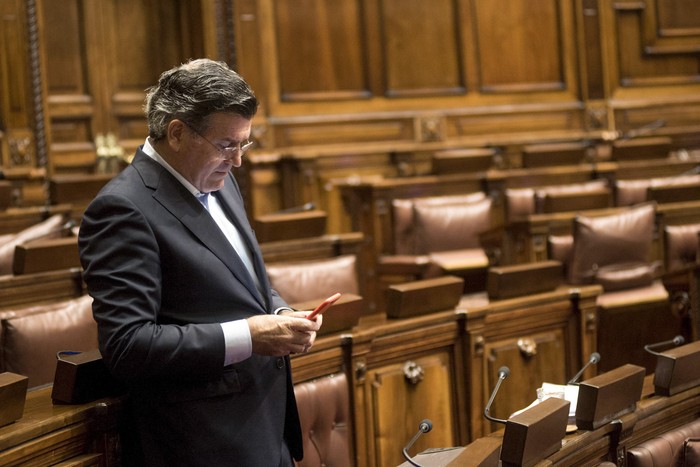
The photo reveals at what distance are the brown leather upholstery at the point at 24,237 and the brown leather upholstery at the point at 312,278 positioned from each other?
0.34 m

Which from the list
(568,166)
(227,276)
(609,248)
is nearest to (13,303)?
(227,276)

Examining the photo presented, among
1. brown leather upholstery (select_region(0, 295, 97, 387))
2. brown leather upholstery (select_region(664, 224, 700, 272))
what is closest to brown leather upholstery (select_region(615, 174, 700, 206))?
brown leather upholstery (select_region(664, 224, 700, 272))

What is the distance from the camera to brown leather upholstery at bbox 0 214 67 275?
3.76ft

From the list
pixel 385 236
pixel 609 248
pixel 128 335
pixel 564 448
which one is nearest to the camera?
pixel 128 335

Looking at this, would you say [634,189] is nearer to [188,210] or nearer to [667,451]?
[667,451]

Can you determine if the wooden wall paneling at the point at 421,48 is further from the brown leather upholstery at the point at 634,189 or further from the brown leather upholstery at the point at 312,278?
the brown leather upholstery at the point at 312,278

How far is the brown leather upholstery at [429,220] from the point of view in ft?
5.14

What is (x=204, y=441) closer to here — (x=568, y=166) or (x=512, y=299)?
(x=512, y=299)

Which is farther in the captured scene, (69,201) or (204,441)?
(69,201)

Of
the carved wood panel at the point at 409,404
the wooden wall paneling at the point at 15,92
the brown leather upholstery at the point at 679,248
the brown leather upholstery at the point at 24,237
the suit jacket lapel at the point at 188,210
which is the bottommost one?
the carved wood panel at the point at 409,404

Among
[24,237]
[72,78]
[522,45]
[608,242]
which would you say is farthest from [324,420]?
[522,45]

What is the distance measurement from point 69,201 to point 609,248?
1005 millimetres

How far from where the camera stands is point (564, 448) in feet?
2.23

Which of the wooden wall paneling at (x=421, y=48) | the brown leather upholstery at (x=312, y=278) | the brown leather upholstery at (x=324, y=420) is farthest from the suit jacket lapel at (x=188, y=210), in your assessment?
the wooden wall paneling at (x=421, y=48)
